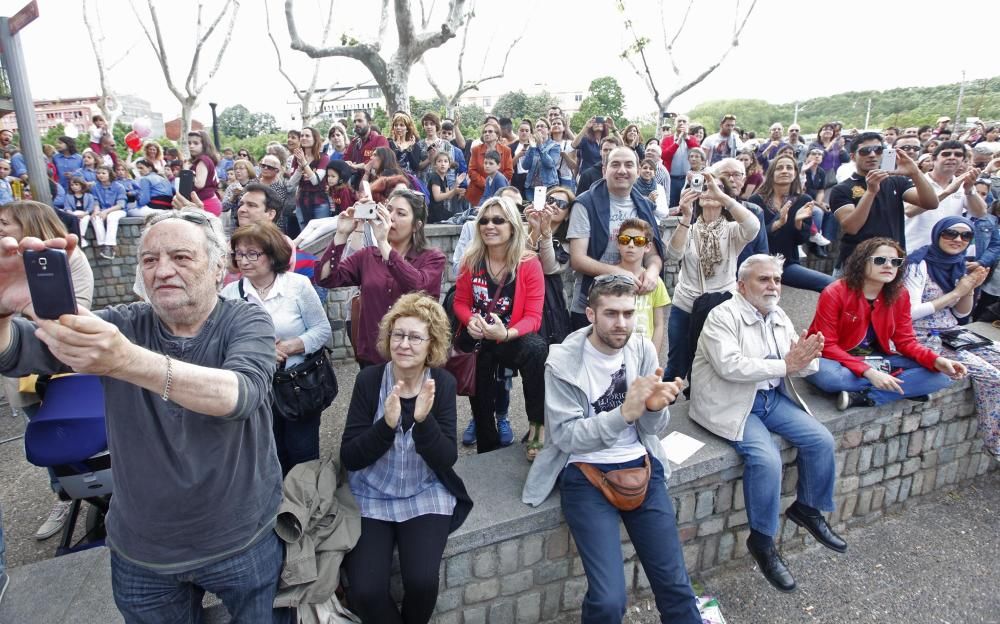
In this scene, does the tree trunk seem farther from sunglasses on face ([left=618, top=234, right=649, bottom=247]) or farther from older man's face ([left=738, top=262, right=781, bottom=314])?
older man's face ([left=738, top=262, right=781, bottom=314])

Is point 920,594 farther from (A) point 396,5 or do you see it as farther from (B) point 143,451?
(A) point 396,5

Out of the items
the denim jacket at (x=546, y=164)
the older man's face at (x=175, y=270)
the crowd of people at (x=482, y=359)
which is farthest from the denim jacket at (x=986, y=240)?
the older man's face at (x=175, y=270)

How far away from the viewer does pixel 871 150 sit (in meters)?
4.79

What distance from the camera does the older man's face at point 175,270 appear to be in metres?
1.75

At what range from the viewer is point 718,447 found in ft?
10.6

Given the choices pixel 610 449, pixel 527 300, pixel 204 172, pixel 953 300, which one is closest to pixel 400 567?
pixel 610 449

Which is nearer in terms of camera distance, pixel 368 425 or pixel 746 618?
pixel 368 425

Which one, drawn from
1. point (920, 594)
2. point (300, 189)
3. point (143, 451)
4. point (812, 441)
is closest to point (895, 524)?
point (920, 594)

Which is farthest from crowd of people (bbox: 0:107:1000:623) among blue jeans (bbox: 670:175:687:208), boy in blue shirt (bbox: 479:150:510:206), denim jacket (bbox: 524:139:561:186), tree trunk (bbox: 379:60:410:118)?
tree trunk (bbox: 379:60:410:118)

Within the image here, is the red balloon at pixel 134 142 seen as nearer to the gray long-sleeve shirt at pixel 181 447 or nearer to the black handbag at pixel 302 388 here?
the black handbag at pixel 302 388

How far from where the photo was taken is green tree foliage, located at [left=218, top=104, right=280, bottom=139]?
193ft

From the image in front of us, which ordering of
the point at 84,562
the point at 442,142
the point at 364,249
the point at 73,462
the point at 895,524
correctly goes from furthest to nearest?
the point at 442,142 → the point at 895,524 → the point at 364,249 → the point at 73,462 → the point at 84,562

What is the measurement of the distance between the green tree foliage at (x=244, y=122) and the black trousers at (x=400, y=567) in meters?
61.3

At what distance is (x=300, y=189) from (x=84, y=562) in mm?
5228
